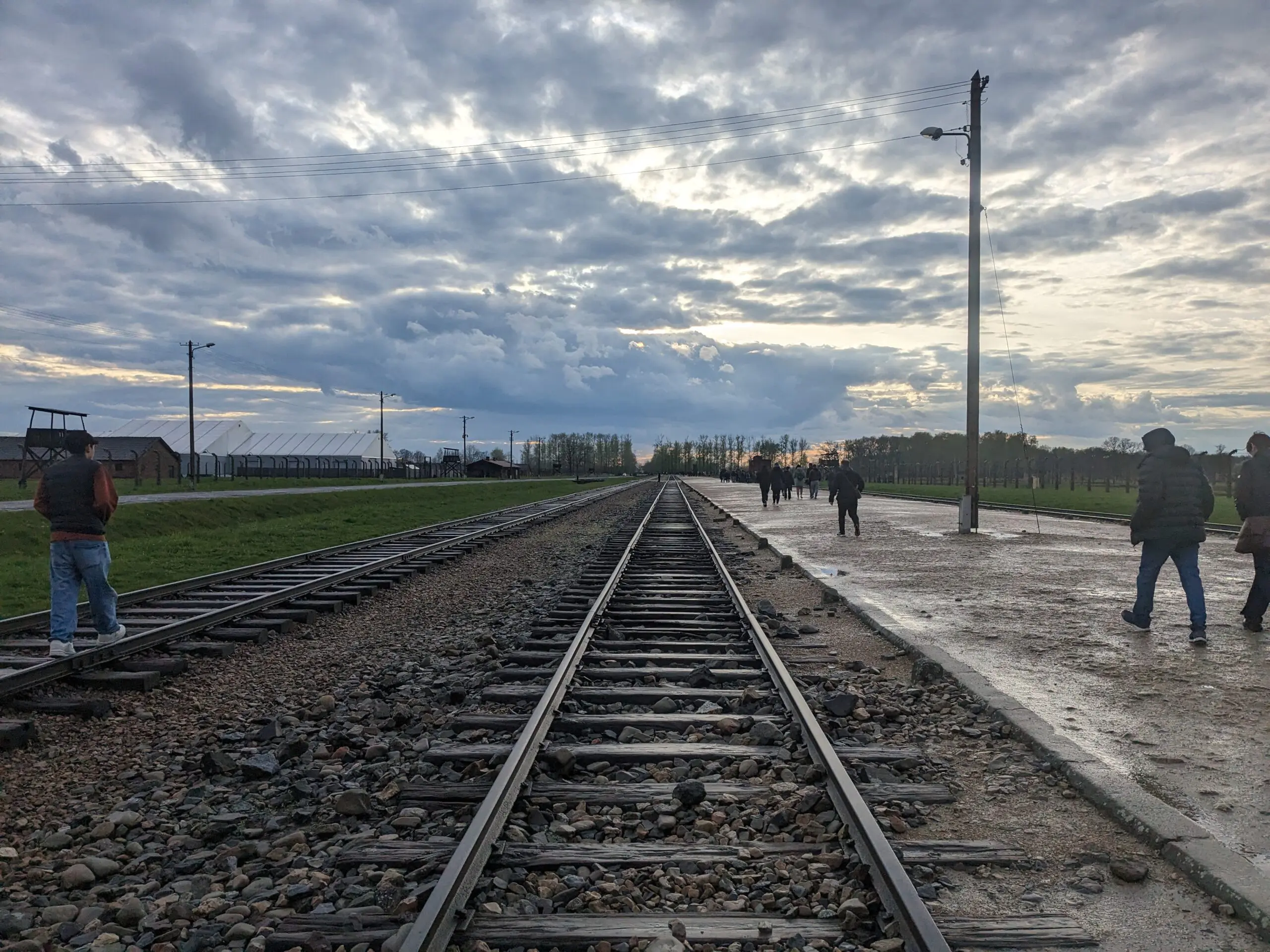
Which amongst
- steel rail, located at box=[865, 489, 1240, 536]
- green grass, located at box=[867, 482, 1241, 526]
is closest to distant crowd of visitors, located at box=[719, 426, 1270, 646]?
steel rail, located at box=[865, 489, 1240, 536]

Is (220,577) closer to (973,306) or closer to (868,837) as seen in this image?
(868,837)

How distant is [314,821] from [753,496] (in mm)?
47291

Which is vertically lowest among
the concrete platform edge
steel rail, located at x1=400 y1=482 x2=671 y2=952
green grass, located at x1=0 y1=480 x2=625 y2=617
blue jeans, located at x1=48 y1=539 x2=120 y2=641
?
green grass, located at x1=0 y1=480 x2=625 y2=617

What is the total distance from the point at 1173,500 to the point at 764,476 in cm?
2631

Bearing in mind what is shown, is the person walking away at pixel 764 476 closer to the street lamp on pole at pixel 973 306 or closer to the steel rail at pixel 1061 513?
the steel rail at pixel 1061 513

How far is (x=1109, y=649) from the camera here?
844 centimetres

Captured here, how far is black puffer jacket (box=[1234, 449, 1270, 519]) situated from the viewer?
873 centimetres

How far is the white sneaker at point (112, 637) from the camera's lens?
799 centimetres

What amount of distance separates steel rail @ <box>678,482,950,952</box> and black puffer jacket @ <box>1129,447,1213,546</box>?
4.48 m

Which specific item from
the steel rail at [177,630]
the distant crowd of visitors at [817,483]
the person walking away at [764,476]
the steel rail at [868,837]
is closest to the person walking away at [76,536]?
the steel rail at [177,630]

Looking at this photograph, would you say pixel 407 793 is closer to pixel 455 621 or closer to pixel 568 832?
pixel 568 832

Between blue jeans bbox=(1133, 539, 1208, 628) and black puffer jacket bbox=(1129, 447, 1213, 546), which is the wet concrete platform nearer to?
blue jeans bbox=(1133, 539, 1208, 628)

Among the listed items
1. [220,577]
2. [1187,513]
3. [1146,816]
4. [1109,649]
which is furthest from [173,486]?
[1146,816]

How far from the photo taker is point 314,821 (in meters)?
4.45
